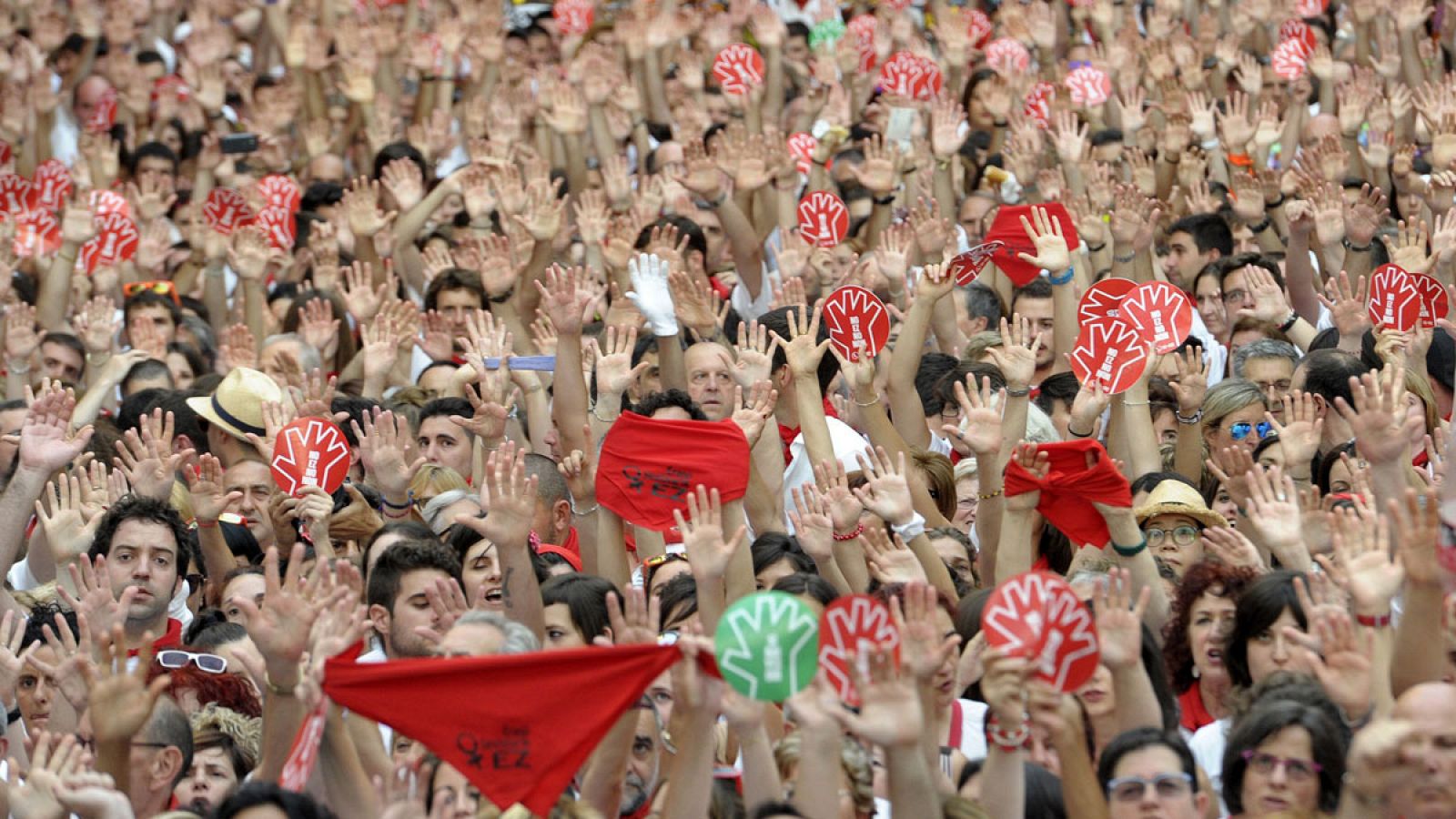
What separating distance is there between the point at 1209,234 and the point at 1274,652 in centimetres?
449

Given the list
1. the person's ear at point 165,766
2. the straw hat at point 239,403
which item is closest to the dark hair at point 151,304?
the straw hat at point 239,403

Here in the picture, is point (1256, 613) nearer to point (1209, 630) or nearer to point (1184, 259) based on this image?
point (1209, 630)

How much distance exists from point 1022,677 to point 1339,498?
1.81m

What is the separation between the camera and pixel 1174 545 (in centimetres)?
627

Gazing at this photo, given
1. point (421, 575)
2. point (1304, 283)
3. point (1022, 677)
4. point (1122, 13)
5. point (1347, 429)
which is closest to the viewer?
point (1022, 677)

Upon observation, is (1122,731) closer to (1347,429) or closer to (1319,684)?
(1319,684)

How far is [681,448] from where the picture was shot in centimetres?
623

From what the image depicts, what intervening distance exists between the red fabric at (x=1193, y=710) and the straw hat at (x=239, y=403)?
139 inches

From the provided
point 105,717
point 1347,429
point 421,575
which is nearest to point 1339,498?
point 1347,429

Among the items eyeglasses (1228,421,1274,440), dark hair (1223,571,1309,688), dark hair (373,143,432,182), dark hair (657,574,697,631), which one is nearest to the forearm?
dark hair (373,143,432,182)

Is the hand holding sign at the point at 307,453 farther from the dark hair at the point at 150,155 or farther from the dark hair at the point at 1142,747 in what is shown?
the dark hair at the point at 150,155

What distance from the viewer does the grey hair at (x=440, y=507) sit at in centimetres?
665

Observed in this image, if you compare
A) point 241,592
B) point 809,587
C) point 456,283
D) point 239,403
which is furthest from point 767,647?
point 456,283

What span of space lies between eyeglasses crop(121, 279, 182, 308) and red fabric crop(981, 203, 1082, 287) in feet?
12.8
